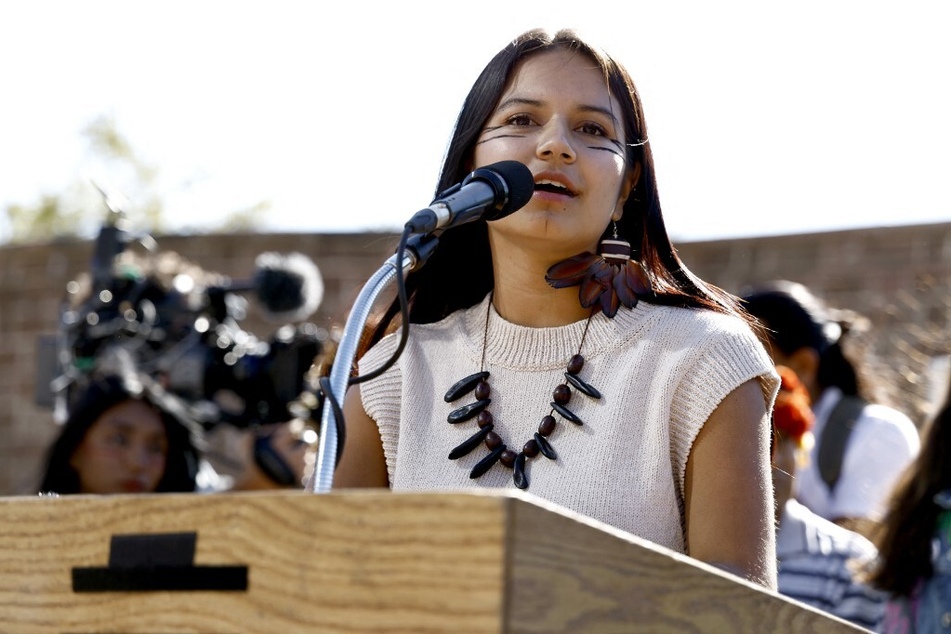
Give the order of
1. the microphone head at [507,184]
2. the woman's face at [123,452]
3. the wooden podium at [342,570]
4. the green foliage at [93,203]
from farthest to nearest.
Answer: the green foliage at [93,203] < the woman's face at [123,452] < the microphone head at [507,184] < the wooden podium at [342,570]

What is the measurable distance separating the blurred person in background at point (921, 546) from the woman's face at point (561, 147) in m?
1.29

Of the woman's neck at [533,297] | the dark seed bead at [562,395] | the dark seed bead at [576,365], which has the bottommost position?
the dark seed bead at [562,395]

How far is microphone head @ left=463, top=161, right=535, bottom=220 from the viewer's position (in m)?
1.98

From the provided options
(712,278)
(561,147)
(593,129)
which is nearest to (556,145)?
(561,147)

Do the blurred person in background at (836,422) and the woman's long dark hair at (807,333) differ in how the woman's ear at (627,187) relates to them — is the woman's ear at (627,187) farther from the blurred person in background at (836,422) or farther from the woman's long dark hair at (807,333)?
the woman's long dark hair at (807,333)

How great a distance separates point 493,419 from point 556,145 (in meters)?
0.45

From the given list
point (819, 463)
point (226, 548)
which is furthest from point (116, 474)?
point (226, 548)

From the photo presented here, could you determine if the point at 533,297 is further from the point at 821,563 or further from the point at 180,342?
the point at 180,342

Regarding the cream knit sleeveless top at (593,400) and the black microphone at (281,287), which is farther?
the black microphone at (281,287)

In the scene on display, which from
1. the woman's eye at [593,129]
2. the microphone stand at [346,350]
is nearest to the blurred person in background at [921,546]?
the woman's eye at [593,129]

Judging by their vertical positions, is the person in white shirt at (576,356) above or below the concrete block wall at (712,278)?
below

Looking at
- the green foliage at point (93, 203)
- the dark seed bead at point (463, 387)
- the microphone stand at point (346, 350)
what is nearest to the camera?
the microphone stand at point (346, 350)

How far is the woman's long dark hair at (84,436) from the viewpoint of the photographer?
448 centimetres

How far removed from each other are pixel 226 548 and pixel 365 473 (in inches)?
37.2
